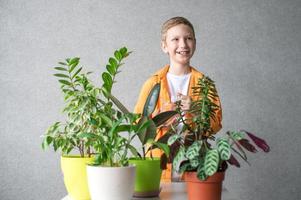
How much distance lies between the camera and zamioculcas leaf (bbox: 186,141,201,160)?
0.94m

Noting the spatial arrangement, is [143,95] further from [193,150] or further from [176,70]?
[193,150]

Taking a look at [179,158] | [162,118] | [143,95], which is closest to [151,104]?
[162,118]

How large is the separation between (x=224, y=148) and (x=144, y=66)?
2.20m

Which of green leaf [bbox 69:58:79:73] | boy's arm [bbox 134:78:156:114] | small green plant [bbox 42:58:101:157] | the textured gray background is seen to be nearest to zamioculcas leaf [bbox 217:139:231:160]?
small green plant [bbox 42:58:101:157]

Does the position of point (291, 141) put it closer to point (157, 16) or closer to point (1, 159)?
point (157, 16)

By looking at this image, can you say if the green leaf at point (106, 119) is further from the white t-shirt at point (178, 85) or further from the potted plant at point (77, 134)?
the white t-shirt at point (178, 85)

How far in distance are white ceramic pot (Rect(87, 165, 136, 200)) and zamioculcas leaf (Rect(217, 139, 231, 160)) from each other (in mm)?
235

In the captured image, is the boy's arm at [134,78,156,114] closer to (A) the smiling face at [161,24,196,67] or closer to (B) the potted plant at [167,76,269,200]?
(A) the smiling face at [161,24,196,67]

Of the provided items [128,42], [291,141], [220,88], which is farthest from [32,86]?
[291,141]

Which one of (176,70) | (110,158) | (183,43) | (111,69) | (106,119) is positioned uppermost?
(183,43)

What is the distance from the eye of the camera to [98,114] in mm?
1070

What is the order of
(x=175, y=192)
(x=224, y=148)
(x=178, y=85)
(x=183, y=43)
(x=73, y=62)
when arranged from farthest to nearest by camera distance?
(x=178, y=85)
(x=183, y=43)
(x=175, y=192)
(x=73, y=62)
(x=224, y=148)

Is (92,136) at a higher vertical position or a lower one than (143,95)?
lower

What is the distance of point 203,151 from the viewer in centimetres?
98
